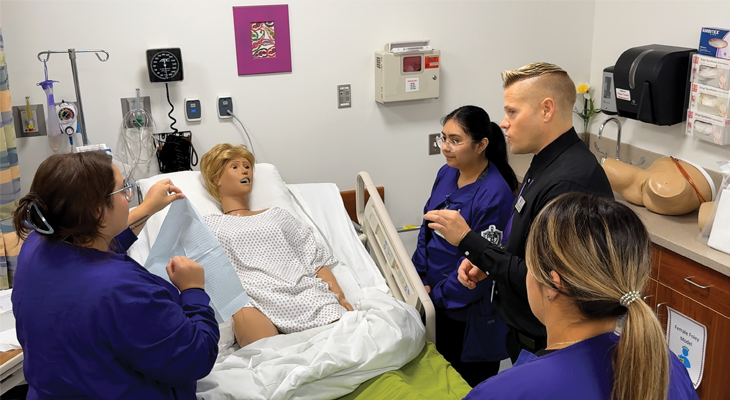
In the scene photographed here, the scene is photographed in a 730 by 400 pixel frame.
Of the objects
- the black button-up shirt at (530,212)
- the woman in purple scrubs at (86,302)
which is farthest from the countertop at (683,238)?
the woman in purple scrubs at (86,302)

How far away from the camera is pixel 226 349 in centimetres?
232

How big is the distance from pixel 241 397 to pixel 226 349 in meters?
0.44

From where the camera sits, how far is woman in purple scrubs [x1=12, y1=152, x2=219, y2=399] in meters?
1.37

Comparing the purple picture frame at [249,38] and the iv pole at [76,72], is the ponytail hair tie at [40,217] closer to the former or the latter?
the iv pole at [76,72]

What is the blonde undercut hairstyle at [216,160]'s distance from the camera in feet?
9.34

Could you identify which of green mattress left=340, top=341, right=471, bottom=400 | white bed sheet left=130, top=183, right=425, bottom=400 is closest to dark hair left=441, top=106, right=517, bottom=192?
white bed sheet left=130, top=183, right=425, bottom=400

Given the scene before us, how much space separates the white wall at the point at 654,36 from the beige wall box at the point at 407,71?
1.00 m

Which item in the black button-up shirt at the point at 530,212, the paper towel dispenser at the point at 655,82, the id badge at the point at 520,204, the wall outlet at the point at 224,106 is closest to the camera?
the black button-up shirt at the point at 530,212

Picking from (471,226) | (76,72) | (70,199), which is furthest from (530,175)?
(76,72)

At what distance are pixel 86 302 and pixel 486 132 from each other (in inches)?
63.9

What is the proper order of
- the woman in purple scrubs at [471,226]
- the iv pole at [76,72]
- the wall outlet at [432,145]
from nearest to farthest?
1. the woman in purple scrubs at [471,226]
2. the iv pole at [76,72]
3. the wall outlet at [432,145]

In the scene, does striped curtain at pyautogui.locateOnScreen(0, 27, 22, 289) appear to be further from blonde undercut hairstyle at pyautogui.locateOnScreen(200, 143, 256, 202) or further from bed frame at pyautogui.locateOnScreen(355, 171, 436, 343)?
bed frame at pyautogui.locateOnScreen(355, 171, 436, 343)

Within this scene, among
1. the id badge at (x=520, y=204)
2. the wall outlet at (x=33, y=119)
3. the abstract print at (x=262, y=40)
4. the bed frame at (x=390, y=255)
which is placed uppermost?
the abstract print at (x=262, y=40)

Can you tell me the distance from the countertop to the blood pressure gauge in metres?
2.04
